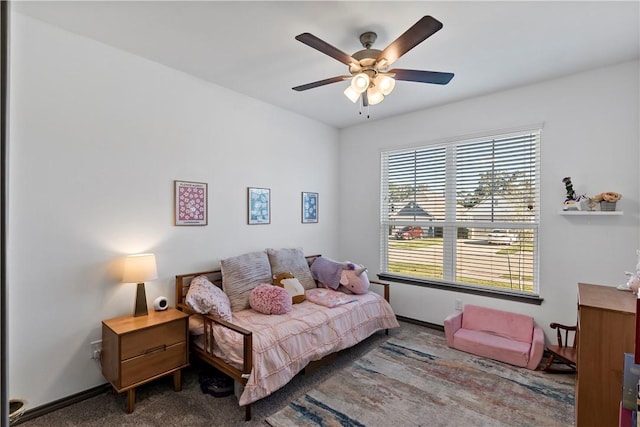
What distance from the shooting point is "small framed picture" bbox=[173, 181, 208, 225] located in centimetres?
287

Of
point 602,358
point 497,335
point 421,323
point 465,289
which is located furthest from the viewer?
point 421,323

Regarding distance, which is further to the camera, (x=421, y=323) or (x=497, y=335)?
(x=421, y=323)

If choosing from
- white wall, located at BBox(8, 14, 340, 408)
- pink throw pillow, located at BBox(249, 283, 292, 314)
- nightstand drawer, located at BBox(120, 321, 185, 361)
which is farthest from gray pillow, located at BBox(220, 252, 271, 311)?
nightstand drawer, located at BBox(120, 321, 185, 361)

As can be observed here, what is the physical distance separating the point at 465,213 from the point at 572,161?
107cm

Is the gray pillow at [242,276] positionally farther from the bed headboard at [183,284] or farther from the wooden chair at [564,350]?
the wooden chair at [564,350]

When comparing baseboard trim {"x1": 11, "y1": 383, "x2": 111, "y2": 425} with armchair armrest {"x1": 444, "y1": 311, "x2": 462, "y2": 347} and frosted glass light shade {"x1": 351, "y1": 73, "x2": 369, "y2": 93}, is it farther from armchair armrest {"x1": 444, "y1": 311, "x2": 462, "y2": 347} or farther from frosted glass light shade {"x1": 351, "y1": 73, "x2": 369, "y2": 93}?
armchair armrest {"x1": 444, "y1": 311, "x2": 462, "y2": 347}

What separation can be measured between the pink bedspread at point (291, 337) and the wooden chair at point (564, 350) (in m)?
1.51

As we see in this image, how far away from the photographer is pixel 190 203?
9.70 ft

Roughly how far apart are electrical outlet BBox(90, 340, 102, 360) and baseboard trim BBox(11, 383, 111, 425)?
240 millimetres

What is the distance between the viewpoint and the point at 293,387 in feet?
8.21

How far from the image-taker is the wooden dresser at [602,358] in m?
1.88

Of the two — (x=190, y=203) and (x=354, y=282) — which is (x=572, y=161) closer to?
(x=354, y=282)

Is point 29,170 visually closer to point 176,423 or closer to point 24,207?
point 24,207

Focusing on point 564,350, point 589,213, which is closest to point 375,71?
point 589,213
